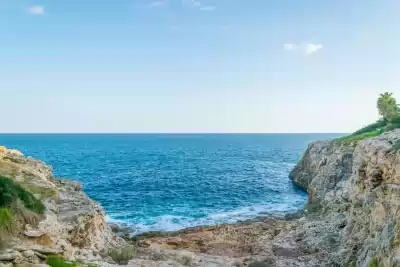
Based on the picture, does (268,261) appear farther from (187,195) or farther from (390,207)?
(187,195)

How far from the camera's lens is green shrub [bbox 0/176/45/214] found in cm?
1800

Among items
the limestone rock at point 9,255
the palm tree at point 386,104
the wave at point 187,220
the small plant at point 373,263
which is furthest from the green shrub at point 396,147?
the palm tree at point 386,104

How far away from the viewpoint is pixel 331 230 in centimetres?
3109

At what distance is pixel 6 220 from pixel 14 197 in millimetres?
2029

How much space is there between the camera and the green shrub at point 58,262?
1575 cm

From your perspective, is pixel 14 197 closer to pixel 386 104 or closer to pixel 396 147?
pixel 396 147

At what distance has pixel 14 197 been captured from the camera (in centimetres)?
1855

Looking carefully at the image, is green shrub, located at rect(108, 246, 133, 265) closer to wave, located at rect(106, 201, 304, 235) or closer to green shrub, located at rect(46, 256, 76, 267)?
green shrub, located at rect(46, 256, 76, 267)

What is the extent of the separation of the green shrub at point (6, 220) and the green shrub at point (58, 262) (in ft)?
8.91

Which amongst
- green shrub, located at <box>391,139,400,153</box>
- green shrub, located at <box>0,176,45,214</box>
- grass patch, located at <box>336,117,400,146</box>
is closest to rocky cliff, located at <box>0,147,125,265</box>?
green shrub, located at <box>0,176,45,214</box>

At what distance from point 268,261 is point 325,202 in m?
18.0

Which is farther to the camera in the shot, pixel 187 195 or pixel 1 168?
pixel 187 195

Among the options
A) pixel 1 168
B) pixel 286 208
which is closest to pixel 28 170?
pixel 1 168

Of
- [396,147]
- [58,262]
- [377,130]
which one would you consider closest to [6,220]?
[58,262]
